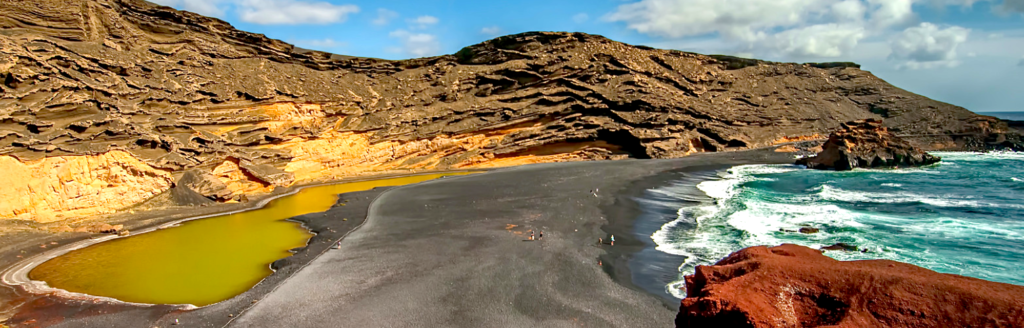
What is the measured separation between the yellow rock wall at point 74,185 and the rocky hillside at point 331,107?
2.5 inches

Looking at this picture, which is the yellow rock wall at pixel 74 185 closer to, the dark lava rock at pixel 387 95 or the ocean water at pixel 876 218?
the dark lava rock at pixel 387 95

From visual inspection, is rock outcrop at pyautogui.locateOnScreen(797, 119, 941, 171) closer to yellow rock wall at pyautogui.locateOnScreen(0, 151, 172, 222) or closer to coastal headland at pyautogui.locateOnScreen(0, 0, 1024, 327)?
coastal headland at pyautogui.locateOnScreen(0, 0, 1024, 327)

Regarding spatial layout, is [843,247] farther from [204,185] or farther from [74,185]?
[74,185]

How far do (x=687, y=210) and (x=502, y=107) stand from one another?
Answer: 26.4m

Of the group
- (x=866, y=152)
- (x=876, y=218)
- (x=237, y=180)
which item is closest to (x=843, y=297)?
(x=876, y=218)

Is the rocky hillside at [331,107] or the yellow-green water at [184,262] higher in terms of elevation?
the rocky hillside at [331,107]

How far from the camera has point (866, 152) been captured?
36.0m

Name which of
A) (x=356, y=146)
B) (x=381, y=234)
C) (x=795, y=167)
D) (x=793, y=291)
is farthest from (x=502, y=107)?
(x=793, y=291)

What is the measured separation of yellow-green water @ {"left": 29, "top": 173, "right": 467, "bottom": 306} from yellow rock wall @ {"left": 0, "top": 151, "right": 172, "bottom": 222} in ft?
13.2

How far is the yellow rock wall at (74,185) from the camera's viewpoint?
65.1 feet

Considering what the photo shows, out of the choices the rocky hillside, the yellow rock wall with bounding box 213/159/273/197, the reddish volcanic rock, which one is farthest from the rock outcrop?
the yellow rock wall with bounding box 213/159/273/197

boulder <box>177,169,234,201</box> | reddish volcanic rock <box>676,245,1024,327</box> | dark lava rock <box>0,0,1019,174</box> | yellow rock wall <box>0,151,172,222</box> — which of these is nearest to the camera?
reddish volcanic rock <box>676,245,1024,327</box>

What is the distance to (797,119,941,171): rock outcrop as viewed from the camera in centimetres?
3547

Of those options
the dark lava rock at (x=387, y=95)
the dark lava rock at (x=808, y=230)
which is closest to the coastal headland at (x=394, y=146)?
the dark lava rock at (x=387, y=95)
